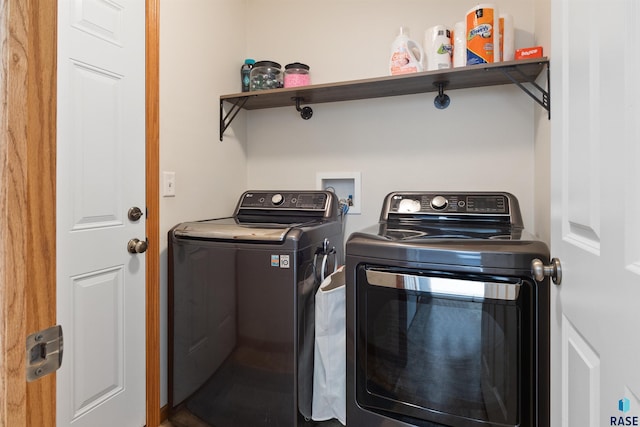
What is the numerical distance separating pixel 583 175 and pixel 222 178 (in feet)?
6.01

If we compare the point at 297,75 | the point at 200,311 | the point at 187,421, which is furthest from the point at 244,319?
the point at 297,75

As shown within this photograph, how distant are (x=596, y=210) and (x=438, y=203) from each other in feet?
3.62

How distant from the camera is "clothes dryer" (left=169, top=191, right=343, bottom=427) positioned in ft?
4.64

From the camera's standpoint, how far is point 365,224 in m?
2.12

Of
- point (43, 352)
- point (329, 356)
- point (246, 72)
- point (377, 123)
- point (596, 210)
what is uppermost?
point (246, 72)

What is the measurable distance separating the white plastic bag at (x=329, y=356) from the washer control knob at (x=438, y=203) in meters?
0.65

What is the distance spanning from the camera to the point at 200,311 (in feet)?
5.16

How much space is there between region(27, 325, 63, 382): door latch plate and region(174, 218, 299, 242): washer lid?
0.97 metres

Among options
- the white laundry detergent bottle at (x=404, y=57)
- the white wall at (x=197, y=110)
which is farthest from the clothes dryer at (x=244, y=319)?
the white laundry detergent bottle at (x=404, y=57)

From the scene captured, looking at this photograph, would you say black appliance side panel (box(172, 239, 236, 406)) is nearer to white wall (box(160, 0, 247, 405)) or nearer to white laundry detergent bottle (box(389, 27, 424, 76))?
white wall (box(160, 0, 247, 405))

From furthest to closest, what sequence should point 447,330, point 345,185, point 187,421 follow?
point 345,185 < point 187,421 < point 447,330

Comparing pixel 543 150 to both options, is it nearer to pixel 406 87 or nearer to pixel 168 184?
pixel 406 87

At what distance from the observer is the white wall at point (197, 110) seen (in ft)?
5.59

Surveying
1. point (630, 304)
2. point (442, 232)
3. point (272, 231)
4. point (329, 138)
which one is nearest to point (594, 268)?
point (630, 304)
